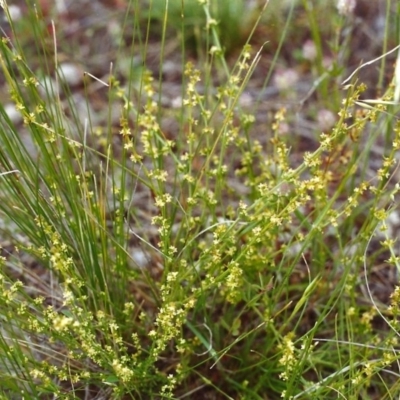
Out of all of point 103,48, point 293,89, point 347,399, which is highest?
point 103,48

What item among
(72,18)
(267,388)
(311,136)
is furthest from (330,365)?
(72,18)

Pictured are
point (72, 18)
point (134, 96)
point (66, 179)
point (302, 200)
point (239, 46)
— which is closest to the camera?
point (302, 200)

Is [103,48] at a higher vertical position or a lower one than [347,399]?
higher

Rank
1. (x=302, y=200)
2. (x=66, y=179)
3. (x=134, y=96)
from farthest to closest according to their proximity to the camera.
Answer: (x=134, y=96), (x=66, y=179), (x=302, y=200)

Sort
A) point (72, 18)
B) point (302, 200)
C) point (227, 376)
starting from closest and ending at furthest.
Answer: point (302, 200)
point (227, 376)
point (72, 18)

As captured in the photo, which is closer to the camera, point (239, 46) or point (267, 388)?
point (267, 388)

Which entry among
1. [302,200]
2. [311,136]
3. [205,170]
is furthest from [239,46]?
[302,200]

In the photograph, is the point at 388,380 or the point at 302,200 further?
the point at 388,380

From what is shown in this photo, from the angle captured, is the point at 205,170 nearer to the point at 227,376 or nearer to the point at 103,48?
the point at 227,376

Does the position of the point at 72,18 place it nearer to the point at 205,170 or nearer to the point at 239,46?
the point at 239,46
